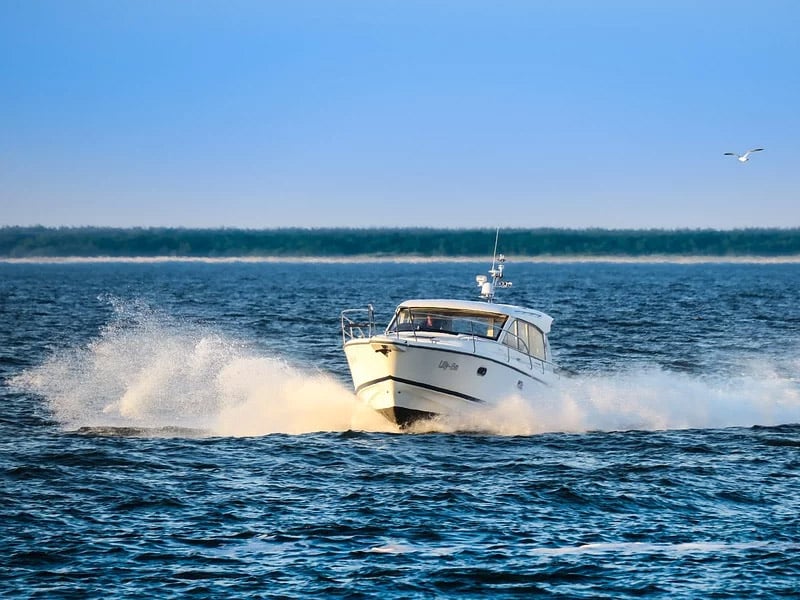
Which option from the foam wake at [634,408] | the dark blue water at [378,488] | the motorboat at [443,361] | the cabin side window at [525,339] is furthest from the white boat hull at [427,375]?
the cabin side window at [525,339]

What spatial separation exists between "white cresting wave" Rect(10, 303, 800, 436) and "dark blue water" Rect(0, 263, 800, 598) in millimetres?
81

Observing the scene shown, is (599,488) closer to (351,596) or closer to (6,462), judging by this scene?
(351,596)

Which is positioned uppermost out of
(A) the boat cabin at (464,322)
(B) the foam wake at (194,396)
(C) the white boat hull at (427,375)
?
(A) the boat cabin at (464,322)

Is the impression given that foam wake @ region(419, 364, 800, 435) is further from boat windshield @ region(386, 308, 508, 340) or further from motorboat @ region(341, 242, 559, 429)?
boat windshield @ region(386, 308, 508, 340)

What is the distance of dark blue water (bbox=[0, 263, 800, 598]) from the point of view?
1436cm

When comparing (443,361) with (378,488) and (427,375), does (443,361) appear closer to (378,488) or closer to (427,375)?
(427,375)

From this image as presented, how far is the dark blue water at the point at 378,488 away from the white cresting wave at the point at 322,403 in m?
0.08

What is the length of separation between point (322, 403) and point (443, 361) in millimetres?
3894

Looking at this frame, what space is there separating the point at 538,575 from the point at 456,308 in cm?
1212

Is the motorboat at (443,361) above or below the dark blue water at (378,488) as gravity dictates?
above

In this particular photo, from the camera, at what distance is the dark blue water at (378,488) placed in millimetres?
14359

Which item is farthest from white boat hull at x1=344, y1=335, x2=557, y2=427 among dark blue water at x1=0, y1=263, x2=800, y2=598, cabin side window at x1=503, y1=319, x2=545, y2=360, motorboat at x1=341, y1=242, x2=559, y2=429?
cabin side window at x1=503, y1=319, x2=545, y2=360

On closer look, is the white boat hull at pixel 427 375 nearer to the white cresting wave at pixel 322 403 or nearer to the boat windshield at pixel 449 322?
the white cresting wave at pixel 322 403

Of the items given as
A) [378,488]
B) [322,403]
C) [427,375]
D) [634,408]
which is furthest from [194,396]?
[378,488]
